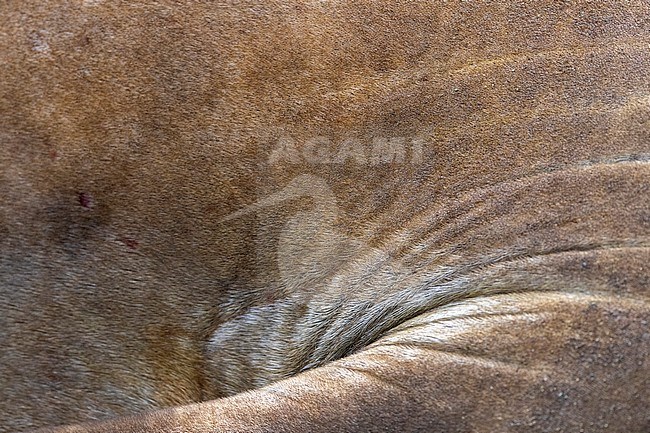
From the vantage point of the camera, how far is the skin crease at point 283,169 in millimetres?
1820

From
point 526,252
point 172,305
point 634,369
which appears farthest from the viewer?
point 172,305

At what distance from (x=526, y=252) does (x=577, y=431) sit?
0.35m

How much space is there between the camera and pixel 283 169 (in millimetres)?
1865

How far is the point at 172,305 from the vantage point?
1914mm

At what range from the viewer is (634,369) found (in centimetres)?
162

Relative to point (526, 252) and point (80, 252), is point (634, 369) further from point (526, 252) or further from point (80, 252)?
point (80, 252)

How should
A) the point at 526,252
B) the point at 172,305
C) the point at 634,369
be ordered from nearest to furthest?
the point at 634,369
the point at 526,252
the point at 172,305

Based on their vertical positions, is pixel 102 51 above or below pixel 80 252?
above

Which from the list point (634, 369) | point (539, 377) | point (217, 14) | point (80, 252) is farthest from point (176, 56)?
point (634, 369)

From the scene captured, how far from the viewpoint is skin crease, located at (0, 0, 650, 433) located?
1.82m

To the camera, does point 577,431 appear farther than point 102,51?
No

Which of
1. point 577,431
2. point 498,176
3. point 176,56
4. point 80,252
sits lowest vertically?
point 577,431

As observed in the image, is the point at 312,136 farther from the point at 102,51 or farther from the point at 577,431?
the point at 577,431

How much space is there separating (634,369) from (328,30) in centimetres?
87
